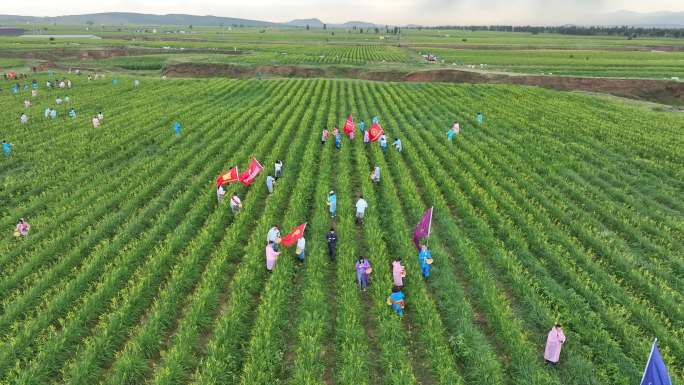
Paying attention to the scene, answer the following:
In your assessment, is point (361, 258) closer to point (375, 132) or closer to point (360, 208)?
point (360, 208)

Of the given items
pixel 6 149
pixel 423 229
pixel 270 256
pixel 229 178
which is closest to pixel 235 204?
pixel 229 178

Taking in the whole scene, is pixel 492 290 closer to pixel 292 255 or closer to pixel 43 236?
pixel 292 255

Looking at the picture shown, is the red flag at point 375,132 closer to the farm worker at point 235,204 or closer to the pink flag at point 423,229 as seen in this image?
the farm worker at point 235,204

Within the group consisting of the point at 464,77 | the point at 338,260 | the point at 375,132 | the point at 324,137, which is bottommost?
the point at 338,260

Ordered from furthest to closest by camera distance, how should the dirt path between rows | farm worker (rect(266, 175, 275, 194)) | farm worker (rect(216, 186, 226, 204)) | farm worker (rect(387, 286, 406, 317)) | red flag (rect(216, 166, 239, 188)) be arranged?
1. the dirt path between rows
2. farm worker (rect(266, 175, 275, 194))
3. red flag (rect(216, 166, 239, 188))
4. farm worker (rect(216, 186, 226, 204))
5. farm worker (rect(387, 286, 406, 317))

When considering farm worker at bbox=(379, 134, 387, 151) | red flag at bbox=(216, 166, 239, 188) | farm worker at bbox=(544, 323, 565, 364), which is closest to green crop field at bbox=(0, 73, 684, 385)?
farm worker at bbox=(544, 323, 565, 364)

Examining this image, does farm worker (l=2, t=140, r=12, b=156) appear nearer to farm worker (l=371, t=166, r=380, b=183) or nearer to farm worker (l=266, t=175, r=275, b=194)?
farm worker (l=266, t=175, r=275, b=194)
